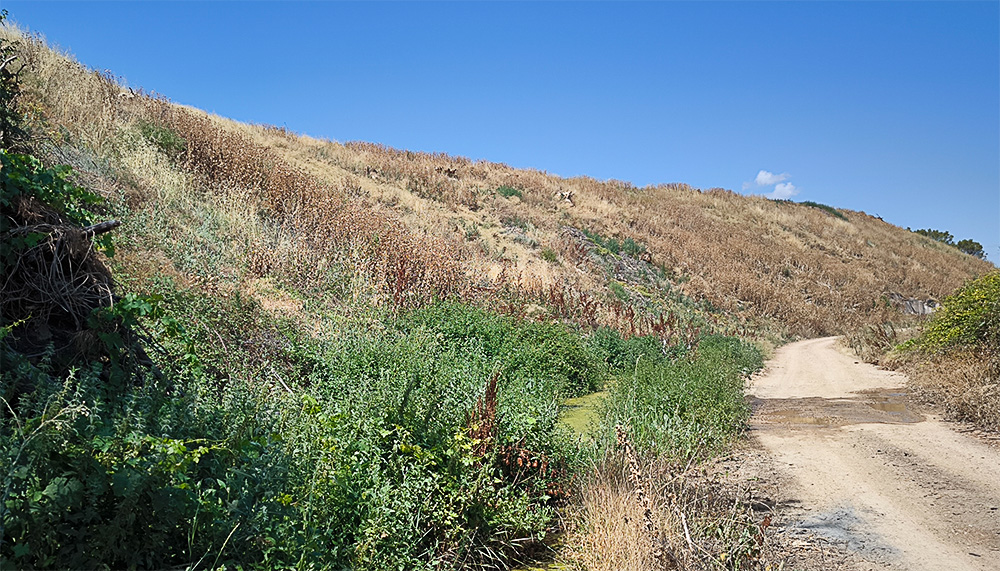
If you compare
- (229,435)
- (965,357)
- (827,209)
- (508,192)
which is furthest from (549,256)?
(827,209)

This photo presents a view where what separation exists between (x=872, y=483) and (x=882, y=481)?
15 cm

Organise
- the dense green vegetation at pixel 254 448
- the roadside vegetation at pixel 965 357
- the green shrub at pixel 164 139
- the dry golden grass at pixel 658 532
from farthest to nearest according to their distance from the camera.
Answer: the green shrub at pixel 164 139
the roadside vegetation at pixel 965 357
the dry golden grass at pixel 658 532
the dense green vegetation at pixel 254 448

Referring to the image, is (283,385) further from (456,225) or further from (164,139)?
(456,225)

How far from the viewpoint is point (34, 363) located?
4.00 meters

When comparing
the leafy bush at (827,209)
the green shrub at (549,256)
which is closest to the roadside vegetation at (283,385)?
Result: the green shrub at (549,256)

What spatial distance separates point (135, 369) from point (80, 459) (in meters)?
1.65

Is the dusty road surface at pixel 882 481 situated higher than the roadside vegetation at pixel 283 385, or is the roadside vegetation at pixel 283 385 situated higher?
the roadside vegetation at pixel 283 385

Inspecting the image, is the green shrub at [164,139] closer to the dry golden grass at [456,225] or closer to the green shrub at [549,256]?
the dry golden grass at [456,225]

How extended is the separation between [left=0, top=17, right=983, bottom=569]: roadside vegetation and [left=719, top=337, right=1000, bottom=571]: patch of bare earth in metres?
0.64

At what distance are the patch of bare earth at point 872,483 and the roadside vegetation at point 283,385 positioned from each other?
64 cm

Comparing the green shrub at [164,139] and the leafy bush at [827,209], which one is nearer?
the green shrub at [164,139]

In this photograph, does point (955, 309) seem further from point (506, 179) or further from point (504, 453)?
point (506, 179)

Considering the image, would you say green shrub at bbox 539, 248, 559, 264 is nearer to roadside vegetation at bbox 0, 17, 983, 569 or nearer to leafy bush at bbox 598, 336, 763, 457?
roadside vegetation at bbox 0, 17, 983, 569

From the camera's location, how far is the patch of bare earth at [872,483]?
4613 mm
